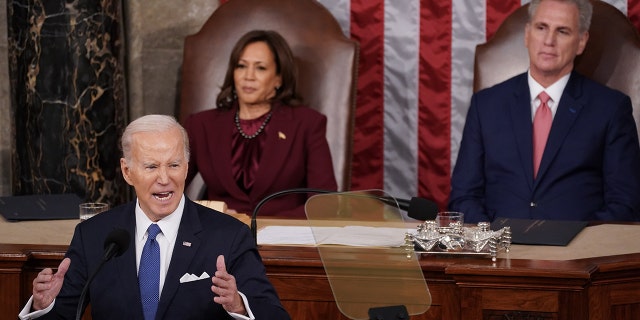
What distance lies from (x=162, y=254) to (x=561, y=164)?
2315 millimetres

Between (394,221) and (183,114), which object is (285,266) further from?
(183,114)

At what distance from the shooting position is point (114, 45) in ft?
20.4

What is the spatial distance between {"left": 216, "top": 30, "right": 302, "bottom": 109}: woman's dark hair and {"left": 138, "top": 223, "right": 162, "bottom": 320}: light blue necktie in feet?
7.74

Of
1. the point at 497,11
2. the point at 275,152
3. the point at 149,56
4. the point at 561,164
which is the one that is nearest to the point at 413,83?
the point at 497,11

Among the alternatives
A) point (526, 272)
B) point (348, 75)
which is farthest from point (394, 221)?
point (348, 75)

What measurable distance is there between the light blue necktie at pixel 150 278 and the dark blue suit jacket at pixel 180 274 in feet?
0.08

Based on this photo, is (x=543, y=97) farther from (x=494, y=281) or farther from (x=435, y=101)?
(x=494, y=281)

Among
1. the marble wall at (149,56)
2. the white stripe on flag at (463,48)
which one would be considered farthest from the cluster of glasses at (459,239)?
the marble wall at (149,56)

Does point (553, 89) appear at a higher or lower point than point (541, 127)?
higher

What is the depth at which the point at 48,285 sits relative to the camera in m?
3.11

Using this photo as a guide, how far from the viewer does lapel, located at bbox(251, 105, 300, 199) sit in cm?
548

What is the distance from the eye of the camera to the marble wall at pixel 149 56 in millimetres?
6574

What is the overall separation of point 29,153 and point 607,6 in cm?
292

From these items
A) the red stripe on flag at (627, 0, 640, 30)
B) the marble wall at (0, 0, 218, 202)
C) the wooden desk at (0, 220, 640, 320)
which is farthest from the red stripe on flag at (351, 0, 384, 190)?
the wooden desk at (0, 220, 640, 320)
